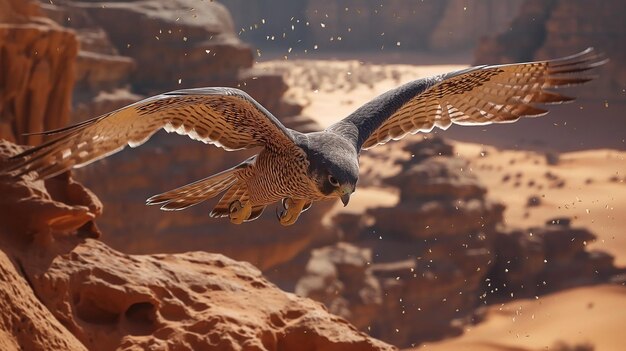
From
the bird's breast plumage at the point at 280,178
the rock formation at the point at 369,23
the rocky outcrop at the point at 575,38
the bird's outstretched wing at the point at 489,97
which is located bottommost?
the bird's breast plumage at the point at 280,178

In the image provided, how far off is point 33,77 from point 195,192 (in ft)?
18.4

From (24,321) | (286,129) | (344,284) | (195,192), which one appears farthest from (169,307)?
(344,284)

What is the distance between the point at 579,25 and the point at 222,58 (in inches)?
534

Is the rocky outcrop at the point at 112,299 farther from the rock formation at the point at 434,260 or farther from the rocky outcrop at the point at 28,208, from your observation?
the rock formation at the point at 434,260

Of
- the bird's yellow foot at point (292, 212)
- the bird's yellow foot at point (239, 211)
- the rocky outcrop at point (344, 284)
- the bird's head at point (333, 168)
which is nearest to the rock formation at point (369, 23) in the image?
the rocky outcrop at point (344, 284)

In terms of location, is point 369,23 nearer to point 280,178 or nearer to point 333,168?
point 280,178

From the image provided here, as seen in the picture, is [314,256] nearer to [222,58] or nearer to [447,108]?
[222,58]

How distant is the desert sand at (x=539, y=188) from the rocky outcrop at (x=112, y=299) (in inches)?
349

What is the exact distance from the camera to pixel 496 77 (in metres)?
5.71

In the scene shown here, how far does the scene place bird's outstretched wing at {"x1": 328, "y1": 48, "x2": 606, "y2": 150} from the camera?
5.54 metres

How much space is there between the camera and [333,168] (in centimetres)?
387

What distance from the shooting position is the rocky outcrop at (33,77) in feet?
31.7

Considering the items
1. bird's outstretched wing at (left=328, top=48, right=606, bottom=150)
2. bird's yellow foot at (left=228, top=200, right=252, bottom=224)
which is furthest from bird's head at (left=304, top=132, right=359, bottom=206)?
bird's outstretched wing at (left=328, top=48, right=606, bottom=150)

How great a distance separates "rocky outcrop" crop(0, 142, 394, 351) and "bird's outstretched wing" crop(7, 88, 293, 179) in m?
0.58
